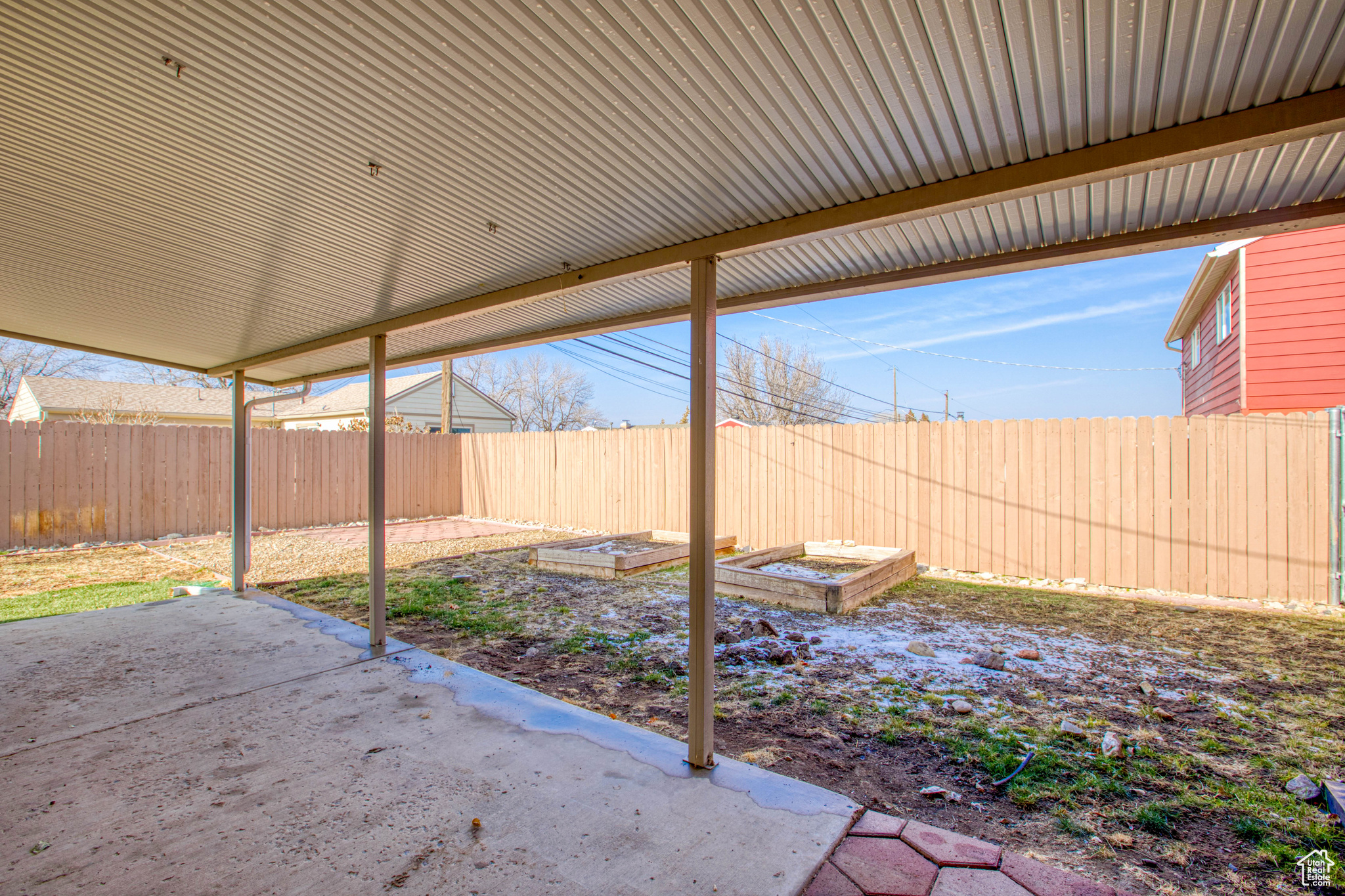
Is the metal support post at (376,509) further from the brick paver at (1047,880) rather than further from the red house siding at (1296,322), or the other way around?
the red house siding at (1296,322)

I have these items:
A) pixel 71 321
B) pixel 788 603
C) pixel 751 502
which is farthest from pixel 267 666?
pixel 751 502

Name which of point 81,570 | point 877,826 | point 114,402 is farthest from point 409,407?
point 877,826

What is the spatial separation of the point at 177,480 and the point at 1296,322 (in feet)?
52.5

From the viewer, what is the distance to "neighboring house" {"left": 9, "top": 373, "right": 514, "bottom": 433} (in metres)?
16.1

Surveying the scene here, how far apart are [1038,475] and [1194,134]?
5.60 meters

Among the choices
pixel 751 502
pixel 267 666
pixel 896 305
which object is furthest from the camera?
pixel 896 305

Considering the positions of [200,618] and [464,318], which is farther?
[200,618]

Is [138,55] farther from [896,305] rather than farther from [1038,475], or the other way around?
[896,305]

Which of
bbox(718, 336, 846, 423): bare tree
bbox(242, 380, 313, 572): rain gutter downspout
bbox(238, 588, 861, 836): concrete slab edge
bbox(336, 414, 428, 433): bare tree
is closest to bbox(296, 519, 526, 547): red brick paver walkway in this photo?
bbox(242, 380, 313, 572): rain gutter downspout

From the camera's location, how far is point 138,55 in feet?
5.44

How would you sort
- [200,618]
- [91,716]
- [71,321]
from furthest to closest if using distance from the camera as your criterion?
[200,618]
[71,321]
[91,716]

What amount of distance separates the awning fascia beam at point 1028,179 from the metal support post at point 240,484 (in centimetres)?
474

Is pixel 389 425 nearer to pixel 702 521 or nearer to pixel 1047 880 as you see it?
pixel 702 521

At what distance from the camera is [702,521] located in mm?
2613
